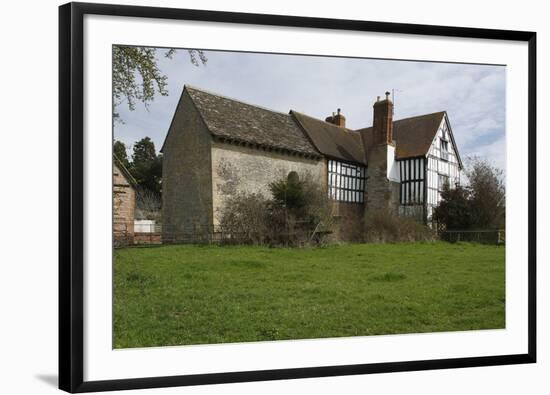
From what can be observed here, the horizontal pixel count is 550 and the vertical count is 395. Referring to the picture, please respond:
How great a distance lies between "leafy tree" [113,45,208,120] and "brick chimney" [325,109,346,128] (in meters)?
1.35

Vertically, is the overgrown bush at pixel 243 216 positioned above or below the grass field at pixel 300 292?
above

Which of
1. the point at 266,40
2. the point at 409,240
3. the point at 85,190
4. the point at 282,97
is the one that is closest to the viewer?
the point at 85,190

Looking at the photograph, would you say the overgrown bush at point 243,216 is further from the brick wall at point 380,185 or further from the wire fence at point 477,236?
the wire fence at point 477,236

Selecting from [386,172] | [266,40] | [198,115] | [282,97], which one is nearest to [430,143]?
[386,172]

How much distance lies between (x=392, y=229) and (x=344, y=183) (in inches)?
26.8

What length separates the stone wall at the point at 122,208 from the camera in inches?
181

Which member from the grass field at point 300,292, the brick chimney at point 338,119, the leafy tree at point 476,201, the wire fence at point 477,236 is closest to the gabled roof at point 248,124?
the brick chimney at point 338,119

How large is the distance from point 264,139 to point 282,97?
30.8 inches

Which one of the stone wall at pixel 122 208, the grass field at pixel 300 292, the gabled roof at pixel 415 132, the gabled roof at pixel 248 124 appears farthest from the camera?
the gabled roof at pixel 415 132

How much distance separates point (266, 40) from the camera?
4926 millimetres

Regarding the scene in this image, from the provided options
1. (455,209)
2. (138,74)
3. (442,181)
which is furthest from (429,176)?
(138,74)

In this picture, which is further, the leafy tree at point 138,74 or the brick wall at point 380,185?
the brick wall at point 380,185

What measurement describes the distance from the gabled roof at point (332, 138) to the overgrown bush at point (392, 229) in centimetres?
66

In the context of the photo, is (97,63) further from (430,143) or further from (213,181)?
(430,143)
